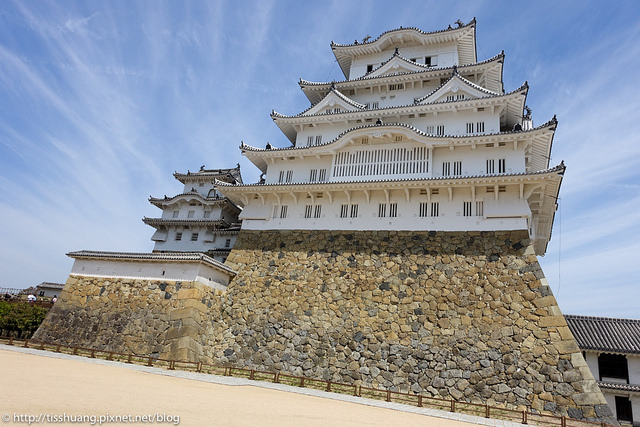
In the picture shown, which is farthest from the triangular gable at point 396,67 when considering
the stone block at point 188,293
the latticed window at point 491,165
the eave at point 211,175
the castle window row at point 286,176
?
the stone block at point 188,293

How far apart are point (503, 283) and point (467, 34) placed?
52.9 feet

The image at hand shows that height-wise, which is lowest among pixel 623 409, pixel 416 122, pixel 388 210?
pixel 623 409

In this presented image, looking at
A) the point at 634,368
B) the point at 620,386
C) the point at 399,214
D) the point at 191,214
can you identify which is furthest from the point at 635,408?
the point at 191,214

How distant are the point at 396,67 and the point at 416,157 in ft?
24.6

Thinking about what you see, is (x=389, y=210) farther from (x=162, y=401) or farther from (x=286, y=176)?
(x=162, y=401)

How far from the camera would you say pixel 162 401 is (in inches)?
313

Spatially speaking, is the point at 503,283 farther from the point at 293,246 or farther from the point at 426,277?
the point at 293,246

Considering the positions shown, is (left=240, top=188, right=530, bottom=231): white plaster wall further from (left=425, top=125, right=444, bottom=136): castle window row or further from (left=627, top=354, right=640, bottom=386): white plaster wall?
(left=627, top=354, right=640, bottom=386): white plaster wall

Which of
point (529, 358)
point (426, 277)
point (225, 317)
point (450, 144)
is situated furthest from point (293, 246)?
point (529, 358)

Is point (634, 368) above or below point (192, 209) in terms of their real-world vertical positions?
below

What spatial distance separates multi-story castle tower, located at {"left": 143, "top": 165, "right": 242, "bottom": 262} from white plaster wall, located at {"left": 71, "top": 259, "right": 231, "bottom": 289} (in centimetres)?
789

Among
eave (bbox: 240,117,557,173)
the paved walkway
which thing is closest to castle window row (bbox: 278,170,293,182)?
eave (bbox: 240,117,557,173)

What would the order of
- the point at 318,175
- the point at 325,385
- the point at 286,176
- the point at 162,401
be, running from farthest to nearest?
the point at 286,176, the point at 318,175, the point at 325,385, the point at 162,401

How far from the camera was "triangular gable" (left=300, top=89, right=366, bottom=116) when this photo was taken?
21453mm
